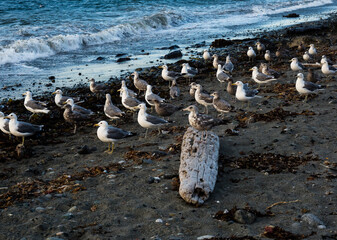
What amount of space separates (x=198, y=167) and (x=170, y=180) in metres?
0.80

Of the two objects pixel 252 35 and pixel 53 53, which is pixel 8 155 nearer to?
pixel 53 53

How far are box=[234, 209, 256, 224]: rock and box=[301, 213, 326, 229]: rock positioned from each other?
726 mm

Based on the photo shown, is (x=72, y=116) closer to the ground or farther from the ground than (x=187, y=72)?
closer to the ground

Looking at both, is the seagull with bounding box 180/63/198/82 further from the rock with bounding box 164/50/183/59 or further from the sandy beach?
the rock with bounding box 164/50/183/59

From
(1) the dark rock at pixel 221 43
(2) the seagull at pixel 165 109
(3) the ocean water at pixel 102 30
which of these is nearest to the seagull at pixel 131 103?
(2) the seagull at pixel 165 109

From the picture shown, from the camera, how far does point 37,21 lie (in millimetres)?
29734

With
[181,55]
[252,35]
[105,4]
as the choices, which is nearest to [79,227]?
[181,55]

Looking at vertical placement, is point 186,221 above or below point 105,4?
below

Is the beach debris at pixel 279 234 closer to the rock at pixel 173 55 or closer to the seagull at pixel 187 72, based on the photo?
the seagull at pixel 187 72

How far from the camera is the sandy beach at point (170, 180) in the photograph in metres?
5.80

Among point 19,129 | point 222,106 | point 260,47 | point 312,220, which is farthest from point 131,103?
point 260,47

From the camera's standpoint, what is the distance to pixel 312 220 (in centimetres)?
564

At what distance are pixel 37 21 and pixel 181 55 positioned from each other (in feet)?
46.6

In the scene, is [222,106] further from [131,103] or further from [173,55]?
[173,55]
